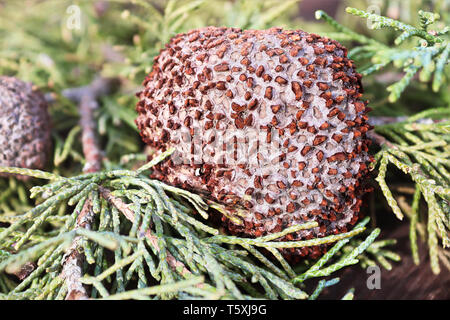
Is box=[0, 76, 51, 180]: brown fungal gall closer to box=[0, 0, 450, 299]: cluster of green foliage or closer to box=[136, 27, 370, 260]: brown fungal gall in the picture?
box=[0, 0, 450, 299]: cluster of green foliage

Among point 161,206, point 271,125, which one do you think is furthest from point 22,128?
point 271,125

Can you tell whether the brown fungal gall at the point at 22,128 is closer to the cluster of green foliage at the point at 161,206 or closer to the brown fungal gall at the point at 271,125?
the cluster of green foliage at the point at 161,206

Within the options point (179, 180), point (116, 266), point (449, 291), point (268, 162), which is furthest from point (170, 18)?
point (449, 291)

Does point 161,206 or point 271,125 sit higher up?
point 271,125
